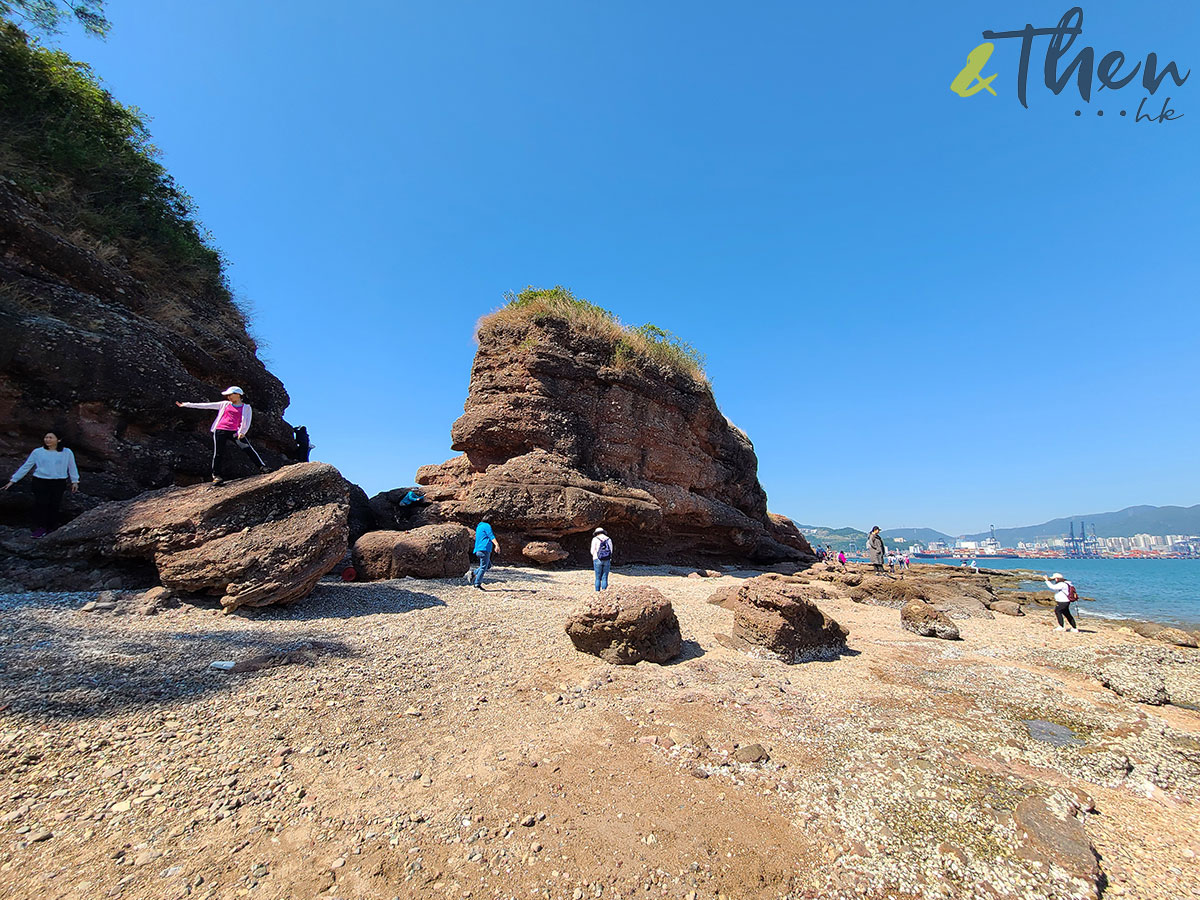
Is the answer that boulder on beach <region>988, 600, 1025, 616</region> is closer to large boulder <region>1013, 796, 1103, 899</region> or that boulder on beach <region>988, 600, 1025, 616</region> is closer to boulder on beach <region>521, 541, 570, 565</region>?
boulder on beach <region>521, 541, 570, 565</region>

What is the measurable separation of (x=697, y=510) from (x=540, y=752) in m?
16.5

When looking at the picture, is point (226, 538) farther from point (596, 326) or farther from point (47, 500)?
point (596, 326)

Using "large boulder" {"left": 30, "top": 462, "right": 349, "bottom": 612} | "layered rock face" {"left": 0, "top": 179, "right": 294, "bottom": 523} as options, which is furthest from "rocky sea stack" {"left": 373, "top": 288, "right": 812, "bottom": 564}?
"large boulder" {"left": 30, "top": 462, "right": 349, "bottom": 612}

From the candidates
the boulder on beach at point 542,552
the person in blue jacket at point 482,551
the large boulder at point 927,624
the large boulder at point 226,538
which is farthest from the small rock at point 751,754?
the boulder on beach at point 542,552

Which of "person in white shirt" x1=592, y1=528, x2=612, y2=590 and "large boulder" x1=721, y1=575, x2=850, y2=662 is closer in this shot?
"large boulder" x1=721, y1=575, x2=850, y2=662

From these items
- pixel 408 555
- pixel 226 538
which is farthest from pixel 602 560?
pixel 226 538

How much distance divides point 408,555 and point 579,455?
27.2 ft

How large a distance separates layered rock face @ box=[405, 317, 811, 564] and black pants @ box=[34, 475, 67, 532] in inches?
334

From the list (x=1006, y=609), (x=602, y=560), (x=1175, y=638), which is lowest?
(x=1175, y=638)

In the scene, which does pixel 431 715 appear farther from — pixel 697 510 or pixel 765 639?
pixel 697 510

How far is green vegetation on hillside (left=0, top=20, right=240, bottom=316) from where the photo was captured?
1263cm

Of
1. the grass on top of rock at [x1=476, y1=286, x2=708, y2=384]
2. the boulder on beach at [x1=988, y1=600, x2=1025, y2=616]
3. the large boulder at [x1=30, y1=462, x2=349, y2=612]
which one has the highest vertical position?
the grass on top of rock at [x1=476, y1=286, x2=708, y2=384]

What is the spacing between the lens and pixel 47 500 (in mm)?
8594

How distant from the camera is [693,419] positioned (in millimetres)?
21938
